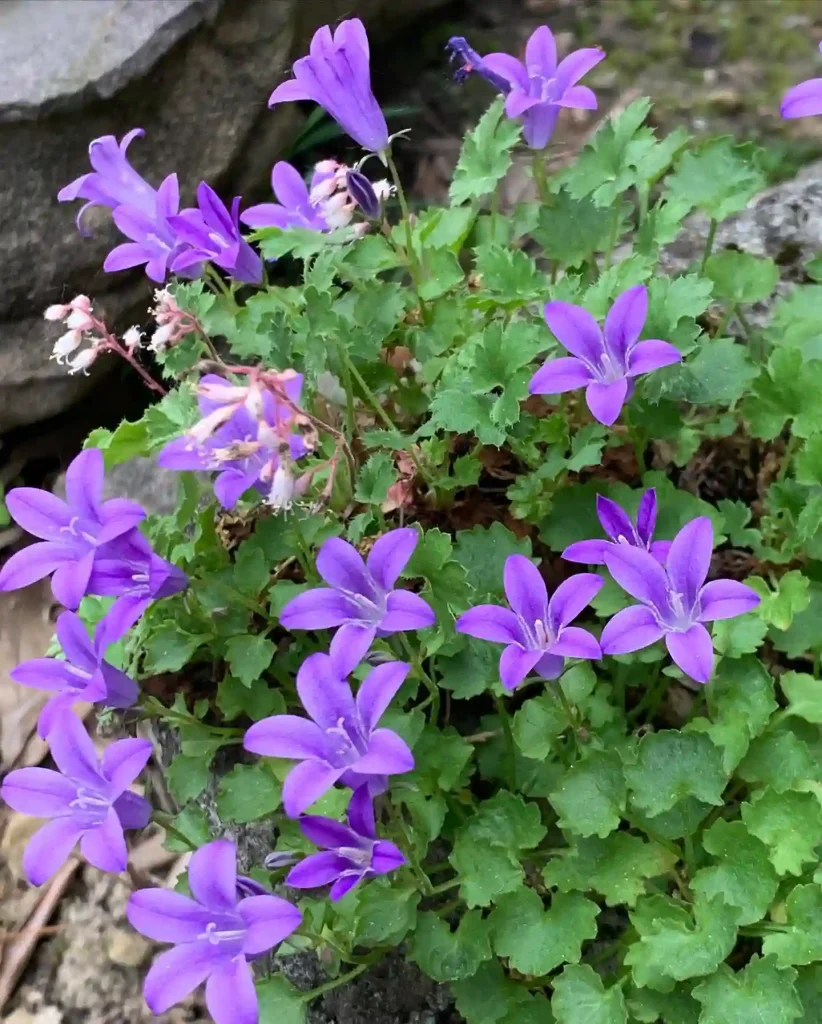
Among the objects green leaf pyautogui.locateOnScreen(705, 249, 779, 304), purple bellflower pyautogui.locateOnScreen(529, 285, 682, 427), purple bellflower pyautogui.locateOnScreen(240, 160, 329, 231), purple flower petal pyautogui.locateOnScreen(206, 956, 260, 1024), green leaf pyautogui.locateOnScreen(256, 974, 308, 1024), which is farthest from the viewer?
green leaf pyautogui.locateOnScreen(705, 249, 779, 304)

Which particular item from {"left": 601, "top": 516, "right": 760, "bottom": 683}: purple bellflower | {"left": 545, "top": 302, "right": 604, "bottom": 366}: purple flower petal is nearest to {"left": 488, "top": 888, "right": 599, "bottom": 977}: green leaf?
{"left": 601, "top": 516, "right": 760, "bottom": 683}: purple bellflower

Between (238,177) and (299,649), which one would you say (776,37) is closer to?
(238,177)

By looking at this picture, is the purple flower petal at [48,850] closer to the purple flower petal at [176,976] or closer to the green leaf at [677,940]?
the purple flower petal at [176,976]

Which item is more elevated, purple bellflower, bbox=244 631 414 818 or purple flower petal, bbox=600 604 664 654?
purple bellflower, bbox=244 631 414 818

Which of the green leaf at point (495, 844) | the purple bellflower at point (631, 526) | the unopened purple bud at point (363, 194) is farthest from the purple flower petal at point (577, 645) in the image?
the unopened purple bud at point (363, 194)

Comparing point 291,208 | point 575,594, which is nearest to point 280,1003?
point 575,594

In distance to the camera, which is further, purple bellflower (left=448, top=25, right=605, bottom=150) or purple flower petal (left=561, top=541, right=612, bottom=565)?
purple bellflower (left=448, top=25, right=605, bottom=150)

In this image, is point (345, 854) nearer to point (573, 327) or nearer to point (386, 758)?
point (386, 758)

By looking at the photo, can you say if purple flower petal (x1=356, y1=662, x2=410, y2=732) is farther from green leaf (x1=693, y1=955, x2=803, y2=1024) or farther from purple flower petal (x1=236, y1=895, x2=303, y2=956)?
green leaf (x1=693, y1=955, x2=803, y2=1024)
